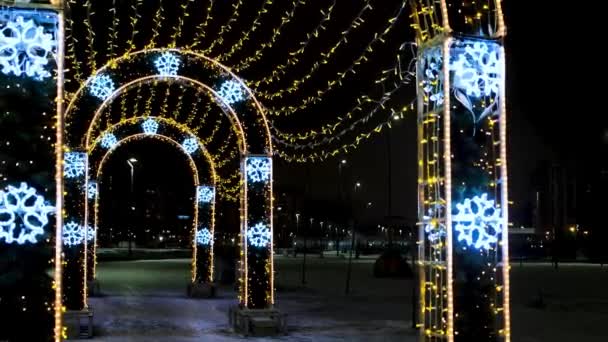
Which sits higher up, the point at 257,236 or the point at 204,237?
the point at 257,236

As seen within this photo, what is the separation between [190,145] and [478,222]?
43.6ft

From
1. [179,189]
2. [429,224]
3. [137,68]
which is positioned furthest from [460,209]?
[179,189]

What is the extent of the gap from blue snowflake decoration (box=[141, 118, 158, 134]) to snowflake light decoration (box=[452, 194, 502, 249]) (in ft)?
40.7

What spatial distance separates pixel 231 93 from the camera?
48.1ft

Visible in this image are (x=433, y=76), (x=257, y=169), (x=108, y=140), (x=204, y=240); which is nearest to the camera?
(x=433, y=76)

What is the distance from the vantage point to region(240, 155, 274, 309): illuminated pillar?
14.4m

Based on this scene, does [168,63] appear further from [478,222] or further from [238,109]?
[478,222]

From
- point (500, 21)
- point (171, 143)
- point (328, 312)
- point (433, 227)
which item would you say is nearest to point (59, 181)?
point (433, 227)

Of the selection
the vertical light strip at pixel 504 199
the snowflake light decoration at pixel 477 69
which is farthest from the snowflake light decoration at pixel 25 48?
the vertical light strip at pixel 504 199

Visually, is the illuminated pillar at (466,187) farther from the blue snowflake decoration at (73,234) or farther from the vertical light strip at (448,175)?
the blue snowflake decoration at (73,234)

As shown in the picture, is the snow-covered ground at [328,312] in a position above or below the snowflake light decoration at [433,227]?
below

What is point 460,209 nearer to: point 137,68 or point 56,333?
point 56,333

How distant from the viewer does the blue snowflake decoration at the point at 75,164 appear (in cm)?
1534

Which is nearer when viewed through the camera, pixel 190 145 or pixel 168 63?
pixel 168 63
